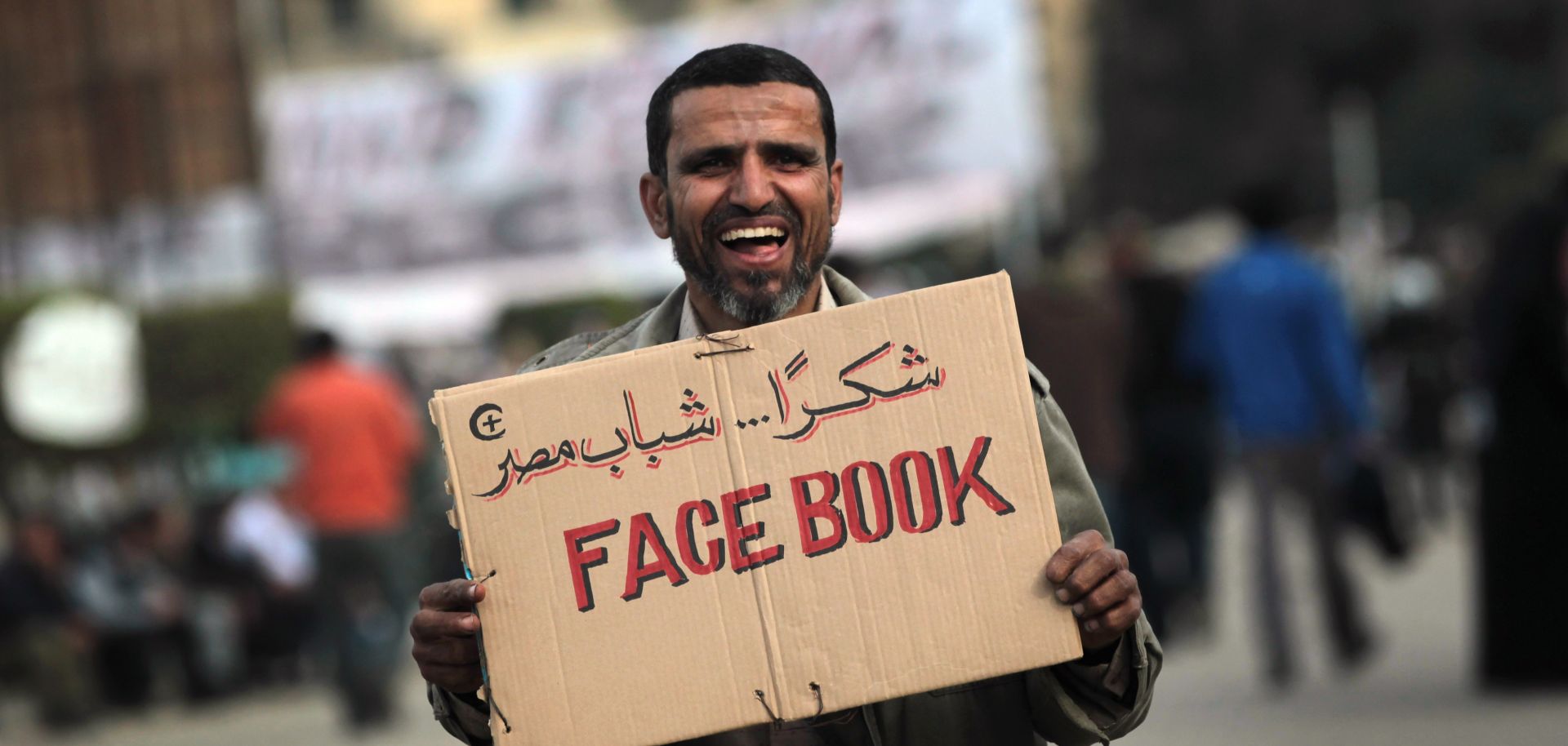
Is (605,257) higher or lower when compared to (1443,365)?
higher

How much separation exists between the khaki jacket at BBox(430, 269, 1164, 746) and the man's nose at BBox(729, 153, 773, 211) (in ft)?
1.45

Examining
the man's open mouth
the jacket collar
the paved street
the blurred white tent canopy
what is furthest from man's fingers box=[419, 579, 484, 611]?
the blurred white tent canopy

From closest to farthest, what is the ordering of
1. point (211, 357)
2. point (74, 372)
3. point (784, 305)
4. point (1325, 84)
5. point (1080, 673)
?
point (1080, 673) → point (784, 305) → point (74, 372) → point (211, 357) → point (1325, 84)

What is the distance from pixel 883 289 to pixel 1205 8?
48.5 metres

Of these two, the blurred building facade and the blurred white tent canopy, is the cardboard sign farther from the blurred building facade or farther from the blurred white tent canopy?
the blurred building facade

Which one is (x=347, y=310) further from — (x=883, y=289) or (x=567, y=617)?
(x=567, y=617)

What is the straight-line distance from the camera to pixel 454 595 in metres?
2.95

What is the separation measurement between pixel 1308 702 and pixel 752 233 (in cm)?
592

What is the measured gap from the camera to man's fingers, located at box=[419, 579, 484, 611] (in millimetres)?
2945

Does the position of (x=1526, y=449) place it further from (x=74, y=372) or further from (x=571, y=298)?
(x=571, y=298)

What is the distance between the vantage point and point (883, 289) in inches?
436

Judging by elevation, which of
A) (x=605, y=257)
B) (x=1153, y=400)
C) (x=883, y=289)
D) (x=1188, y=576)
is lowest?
(x=1188, y=576)

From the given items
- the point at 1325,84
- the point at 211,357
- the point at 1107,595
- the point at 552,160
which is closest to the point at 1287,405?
the point at 1107,595

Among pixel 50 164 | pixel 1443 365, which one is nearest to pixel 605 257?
pixel 1443 365
